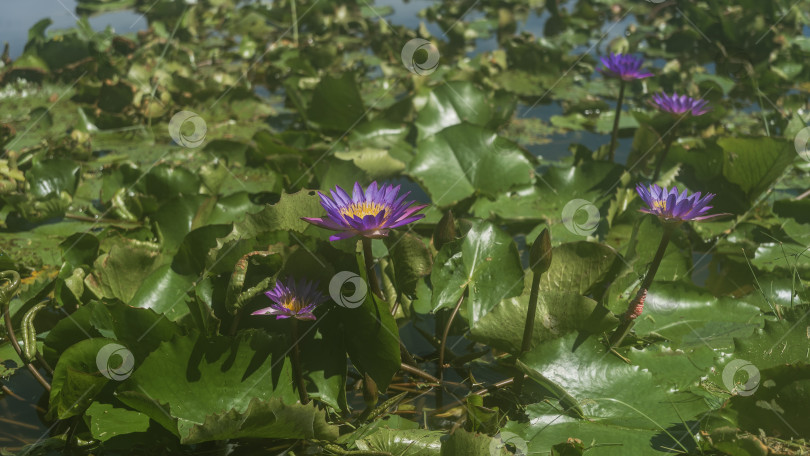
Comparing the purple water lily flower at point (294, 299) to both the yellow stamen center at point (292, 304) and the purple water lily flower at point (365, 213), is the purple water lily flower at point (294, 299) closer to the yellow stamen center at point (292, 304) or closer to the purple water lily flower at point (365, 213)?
the yellow stamen center at point (292, 304)

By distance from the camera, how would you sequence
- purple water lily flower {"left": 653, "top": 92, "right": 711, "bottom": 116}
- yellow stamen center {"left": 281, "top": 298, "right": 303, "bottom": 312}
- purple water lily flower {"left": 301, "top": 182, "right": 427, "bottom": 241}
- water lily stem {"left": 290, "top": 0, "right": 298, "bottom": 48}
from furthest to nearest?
water lily stem {"left": 290, "top": 0, "right": 298, "bottom": 48}, purple water lily flower {"left": 653, "top": 92, "right": 711, "bottom": 116}, yellow stamen center {"left": 281, "top": 298, "right": 303, "bottom": 312}, purple water lily flower {"left": 301, "top": 182, "right": 427, "bottom": 241}

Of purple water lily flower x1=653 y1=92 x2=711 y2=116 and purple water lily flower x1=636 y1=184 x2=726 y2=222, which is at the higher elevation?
purple water lily flower x1=653 y1=92 x2=711 y2=116

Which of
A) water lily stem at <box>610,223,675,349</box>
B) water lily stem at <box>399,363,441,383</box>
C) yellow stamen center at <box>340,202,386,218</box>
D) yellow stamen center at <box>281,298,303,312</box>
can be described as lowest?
water lily stem at <box>399,363,441,383</box>

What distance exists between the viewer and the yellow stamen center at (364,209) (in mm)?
1261

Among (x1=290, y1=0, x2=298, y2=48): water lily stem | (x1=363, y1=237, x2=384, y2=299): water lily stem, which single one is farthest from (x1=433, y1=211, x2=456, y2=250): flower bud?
(x1=290, y1=0, x2=298, y2=48): water lily stem

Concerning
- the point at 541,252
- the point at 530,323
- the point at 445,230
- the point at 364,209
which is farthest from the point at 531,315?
the point at 364,209

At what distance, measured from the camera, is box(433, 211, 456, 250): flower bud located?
151 centimetres

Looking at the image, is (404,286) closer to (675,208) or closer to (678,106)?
(675,208)

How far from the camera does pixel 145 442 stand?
1.31 meters

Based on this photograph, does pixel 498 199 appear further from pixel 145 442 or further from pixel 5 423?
pixel 5 423

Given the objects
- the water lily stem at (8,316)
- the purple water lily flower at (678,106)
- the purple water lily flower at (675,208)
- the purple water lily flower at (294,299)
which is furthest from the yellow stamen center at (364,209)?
the purple water lily flower at (678,106)

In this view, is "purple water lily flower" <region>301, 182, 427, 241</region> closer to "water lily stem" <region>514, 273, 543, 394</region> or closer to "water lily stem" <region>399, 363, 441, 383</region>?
"water lily stem" <region>514, 273, 543, 394</region>

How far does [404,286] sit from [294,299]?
319 millimetres

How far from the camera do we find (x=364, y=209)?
4.17 ft
